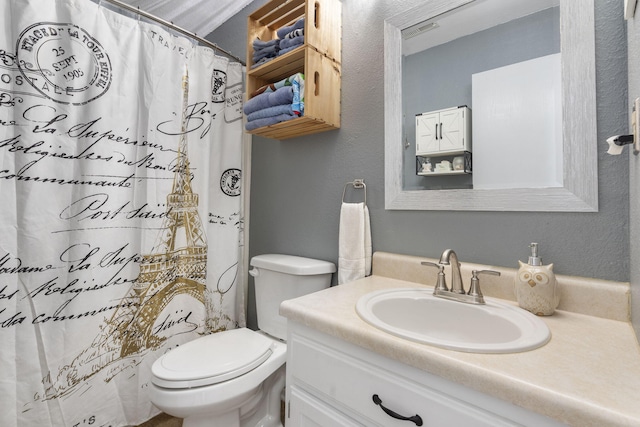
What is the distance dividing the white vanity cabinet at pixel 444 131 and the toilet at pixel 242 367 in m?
0.67

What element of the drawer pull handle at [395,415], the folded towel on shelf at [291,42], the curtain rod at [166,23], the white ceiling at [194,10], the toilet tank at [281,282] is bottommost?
the drawer pull handle at [395,415]

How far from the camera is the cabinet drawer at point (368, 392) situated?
0.57 m

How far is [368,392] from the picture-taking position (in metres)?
0.69

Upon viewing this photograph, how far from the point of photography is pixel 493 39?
3.24ft

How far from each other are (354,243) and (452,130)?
57 centimetres

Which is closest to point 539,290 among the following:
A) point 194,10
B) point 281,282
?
point 281,282

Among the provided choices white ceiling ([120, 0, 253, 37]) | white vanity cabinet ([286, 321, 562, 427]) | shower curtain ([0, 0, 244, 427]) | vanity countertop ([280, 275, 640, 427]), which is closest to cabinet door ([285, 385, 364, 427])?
white vanity cabinet ([286, 321, 562, 427])

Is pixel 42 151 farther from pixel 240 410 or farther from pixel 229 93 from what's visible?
pixel 240 410

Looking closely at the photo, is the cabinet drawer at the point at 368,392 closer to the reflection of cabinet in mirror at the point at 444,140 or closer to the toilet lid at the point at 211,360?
the toilet lid at the point at 211,360

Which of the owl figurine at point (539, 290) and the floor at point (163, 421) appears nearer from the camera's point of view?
the owl figurine at point (539, 290)

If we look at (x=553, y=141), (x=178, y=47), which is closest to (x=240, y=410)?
(x=553, y=141)

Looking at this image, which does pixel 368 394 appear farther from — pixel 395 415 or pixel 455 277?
pixel 455 277

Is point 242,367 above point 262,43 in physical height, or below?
below

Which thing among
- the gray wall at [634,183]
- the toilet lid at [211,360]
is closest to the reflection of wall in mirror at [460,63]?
the gray wall at [634,183]
